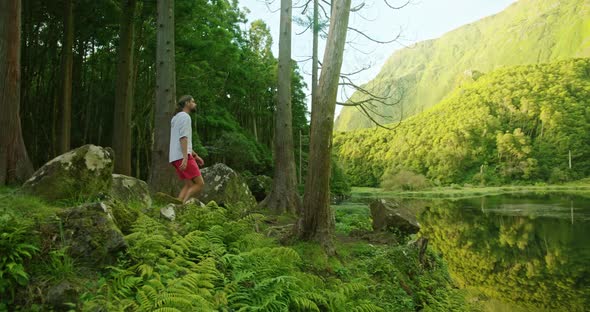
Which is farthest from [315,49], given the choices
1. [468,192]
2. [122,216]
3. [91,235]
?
[468,192]

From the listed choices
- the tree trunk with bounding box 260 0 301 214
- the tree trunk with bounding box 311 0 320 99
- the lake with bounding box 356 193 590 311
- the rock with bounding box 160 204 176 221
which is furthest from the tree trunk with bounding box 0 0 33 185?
the lake with bounding box 356 193 590 311

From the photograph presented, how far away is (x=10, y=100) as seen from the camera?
786 centimetres

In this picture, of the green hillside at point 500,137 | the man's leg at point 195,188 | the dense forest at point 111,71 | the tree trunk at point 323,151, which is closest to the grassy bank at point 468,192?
the green hillside at point 500,137

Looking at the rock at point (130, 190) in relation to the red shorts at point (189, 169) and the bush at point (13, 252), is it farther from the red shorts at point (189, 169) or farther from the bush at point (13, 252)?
the bush at point (13, 252)

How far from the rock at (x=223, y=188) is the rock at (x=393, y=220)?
3.94 m

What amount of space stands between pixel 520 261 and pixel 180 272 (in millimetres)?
15412

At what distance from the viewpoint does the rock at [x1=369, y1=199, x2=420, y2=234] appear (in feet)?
40.7

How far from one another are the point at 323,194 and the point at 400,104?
5.01 meters

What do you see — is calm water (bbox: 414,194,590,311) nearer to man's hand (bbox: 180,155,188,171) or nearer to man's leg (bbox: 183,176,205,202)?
man's leg (bbox: 183,176,205,202)

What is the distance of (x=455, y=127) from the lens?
127875 millimetres

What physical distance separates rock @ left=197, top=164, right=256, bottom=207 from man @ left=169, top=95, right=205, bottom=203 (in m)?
4.77

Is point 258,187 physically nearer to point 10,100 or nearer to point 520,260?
point 520,260

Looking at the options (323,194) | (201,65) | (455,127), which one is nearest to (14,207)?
(323,194)

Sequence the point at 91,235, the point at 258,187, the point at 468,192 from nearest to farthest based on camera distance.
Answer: the point at 91,235, the point at 258,187, the point at 468,192
